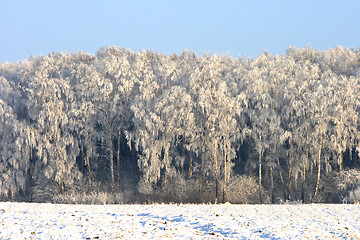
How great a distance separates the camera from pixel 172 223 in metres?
16.1

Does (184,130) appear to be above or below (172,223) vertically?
above

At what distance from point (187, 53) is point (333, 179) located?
2576cm

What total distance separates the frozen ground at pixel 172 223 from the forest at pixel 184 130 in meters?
16.0

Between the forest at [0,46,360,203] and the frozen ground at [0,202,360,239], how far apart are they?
631 inches

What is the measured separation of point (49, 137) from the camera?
39125 millimetres

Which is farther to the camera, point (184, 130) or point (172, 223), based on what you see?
point (184, 130)

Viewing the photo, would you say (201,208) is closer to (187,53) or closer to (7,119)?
(7,119)

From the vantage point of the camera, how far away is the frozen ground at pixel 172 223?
14.4 m

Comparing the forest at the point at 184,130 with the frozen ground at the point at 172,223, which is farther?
the forest at the point at 184,130

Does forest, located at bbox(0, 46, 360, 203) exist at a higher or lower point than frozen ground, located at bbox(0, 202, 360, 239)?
higher

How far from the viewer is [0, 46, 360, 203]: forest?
37031 mm

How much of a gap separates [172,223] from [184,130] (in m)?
22.3

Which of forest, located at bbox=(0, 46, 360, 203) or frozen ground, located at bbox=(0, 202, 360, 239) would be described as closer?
frozen ground, located at bbox=(0, 202, 360, 239)

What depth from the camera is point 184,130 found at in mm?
38219
